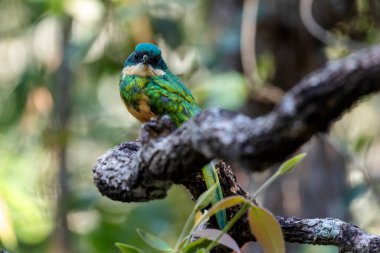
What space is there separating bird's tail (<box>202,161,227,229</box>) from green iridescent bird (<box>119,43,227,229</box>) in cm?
57

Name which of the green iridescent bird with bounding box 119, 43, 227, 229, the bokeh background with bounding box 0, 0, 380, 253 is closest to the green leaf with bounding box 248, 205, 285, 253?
the green iridescent bird with bounding box 119, 43, 227, 229

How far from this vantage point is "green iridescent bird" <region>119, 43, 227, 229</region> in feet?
7.38

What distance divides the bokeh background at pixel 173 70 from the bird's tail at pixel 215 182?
1958 mm

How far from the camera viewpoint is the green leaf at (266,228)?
1.18 metres

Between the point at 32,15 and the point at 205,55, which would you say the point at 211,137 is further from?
the point at 32,15

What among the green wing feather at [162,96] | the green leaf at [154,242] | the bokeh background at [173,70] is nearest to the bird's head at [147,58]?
the green wing feather at [162,96]

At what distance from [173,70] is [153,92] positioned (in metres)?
1.41

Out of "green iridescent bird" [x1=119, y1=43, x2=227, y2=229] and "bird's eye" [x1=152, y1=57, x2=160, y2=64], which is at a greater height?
"bird's eye" [x1=152, y1=57, x2=160, y2=64]

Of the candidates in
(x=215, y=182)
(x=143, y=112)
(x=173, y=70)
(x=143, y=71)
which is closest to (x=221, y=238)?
(x=215, y=182)

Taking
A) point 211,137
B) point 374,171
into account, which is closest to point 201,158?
point 211,137

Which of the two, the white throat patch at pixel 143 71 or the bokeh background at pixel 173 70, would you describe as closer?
the white throat patch at pixel 143 71

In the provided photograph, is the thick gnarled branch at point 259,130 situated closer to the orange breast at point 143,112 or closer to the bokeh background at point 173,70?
the orange breast at point 143,112

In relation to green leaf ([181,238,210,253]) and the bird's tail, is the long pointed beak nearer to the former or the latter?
the bird's tail

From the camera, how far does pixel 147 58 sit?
2.61 metres
